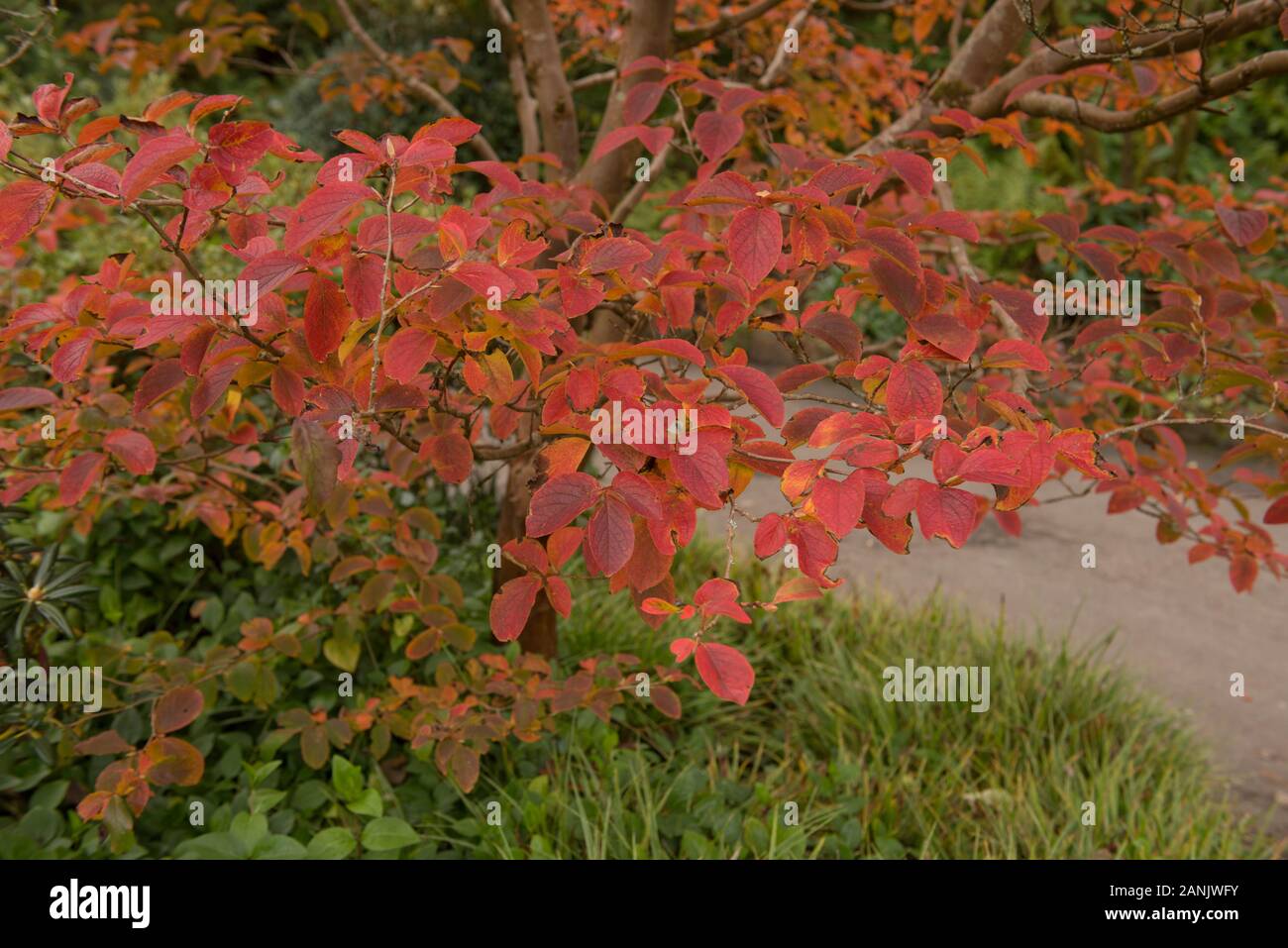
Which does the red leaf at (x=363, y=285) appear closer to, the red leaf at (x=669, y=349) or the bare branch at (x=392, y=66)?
the red leaf at (x=669, y=349)

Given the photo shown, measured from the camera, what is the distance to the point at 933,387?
133 centimetres

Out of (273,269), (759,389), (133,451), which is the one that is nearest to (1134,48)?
(759,389)

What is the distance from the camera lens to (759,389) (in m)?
1.36

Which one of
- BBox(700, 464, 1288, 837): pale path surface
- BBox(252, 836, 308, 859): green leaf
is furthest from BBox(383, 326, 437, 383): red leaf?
BBox(700, 464, 1288, 837): pale path surface

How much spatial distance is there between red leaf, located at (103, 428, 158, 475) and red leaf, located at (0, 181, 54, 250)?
1.75ft

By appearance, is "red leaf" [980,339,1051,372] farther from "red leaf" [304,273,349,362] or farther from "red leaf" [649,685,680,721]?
"red leaf" [649,685,680,721]

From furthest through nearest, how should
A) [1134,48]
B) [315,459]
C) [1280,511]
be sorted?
[1134,48], [1280,511], [315,459]

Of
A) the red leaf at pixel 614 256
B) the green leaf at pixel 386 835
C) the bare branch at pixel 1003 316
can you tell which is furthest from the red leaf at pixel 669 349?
the green leaf at pixel 386 835

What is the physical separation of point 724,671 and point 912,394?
0.46 meters

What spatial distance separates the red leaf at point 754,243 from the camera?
1353mm

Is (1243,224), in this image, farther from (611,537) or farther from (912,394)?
(611,537)
